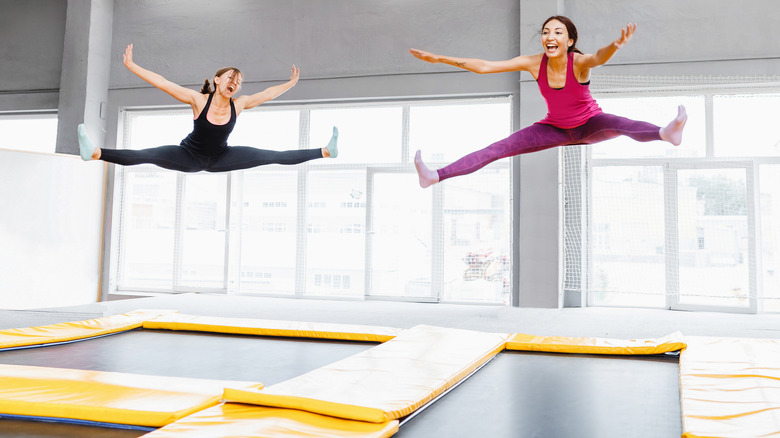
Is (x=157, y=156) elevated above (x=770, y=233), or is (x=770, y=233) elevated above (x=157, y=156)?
(x=157, y=156)

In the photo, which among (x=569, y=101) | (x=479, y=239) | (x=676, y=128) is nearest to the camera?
(x=676, y=128)

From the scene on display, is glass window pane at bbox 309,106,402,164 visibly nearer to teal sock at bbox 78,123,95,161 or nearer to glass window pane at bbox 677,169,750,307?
glass window pane at bbox 677,169,750,307

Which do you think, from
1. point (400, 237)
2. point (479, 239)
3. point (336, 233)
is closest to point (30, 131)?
point (336, 233)

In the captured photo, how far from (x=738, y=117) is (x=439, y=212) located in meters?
3.05

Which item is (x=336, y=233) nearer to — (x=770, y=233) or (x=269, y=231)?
(x=269, y=231)

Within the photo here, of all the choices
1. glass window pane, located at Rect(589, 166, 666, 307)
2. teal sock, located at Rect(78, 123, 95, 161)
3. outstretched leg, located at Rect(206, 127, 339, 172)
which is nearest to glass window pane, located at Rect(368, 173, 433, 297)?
glass window pane, located at Rect(589, 166, 666, 307)

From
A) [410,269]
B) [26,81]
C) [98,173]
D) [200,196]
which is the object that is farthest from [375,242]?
[26,81]

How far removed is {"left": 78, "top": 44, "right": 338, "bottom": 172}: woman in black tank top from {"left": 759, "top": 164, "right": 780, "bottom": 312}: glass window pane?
4.46m

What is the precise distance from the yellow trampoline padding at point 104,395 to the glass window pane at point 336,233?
425 centimetres

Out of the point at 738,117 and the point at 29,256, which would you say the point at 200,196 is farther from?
the point at 738,117

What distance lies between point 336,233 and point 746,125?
427 centimetres

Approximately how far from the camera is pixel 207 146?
3.57 m

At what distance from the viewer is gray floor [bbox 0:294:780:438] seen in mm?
1960

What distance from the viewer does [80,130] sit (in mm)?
3414
